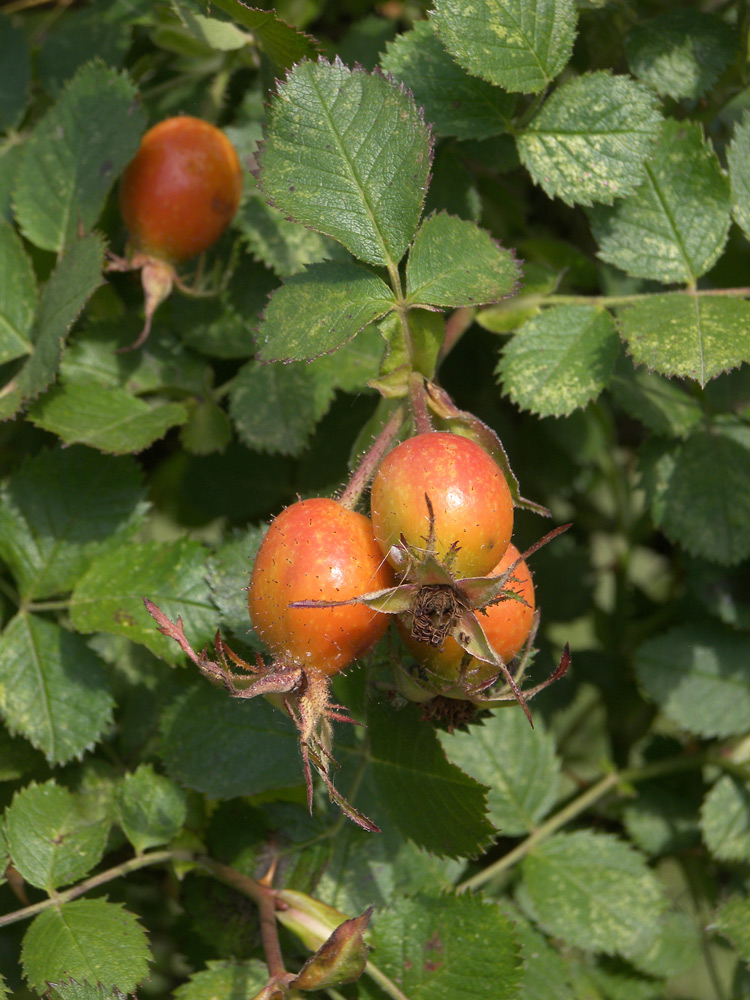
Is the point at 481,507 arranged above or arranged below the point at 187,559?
above

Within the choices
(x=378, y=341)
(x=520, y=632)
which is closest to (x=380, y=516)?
(x=520, y=632)

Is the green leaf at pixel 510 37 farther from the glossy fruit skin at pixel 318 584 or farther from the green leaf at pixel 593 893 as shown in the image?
the green leaf at pixel 593 893

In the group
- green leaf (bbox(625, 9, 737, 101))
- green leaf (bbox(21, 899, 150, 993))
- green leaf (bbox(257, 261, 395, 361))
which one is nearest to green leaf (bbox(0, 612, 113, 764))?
green leaf (bbox(21, 899, 150, 993))

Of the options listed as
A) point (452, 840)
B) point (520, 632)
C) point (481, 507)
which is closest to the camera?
point (481, 507)

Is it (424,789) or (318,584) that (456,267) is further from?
(424,789)

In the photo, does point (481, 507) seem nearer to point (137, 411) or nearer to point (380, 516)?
point (380, 516)

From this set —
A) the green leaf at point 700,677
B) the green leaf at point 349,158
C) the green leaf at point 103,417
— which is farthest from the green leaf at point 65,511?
→ the green leaf at point 700,677
